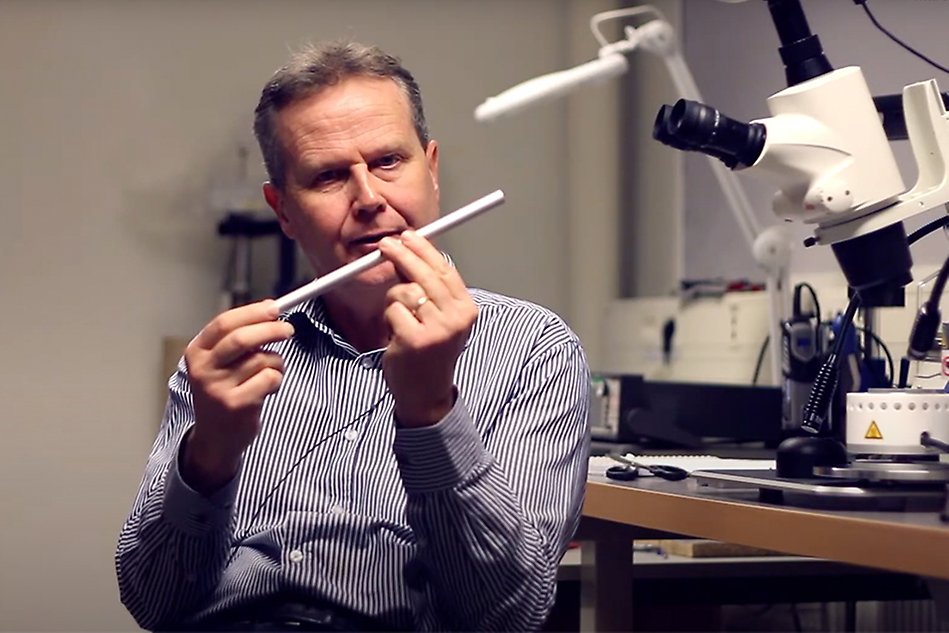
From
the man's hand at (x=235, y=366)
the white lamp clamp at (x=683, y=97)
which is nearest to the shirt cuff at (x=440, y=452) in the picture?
the man's hand at (x=235, y=366)

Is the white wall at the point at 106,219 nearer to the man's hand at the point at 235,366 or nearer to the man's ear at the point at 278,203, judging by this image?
the man's ear at the point at 278,203

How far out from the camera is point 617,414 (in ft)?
6.23

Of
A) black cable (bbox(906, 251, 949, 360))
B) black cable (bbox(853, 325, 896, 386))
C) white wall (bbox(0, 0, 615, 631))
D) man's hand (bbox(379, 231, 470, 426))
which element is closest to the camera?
man's hand (bbox(379, 231, 470, 426))

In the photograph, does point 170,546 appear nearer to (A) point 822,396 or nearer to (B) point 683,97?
(A) point 822,396

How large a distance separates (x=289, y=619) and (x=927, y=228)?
678mm

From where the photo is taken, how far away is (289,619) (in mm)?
1045

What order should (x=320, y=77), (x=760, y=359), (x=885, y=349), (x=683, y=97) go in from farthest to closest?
(x=760, y=359)
(x=683, y=97)
(x=885, y=349)
(x=320, y=77)

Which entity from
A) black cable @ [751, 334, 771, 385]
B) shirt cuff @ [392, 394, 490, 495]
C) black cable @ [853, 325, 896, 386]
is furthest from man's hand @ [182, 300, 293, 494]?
black cable @ [751, 334, 771, 385]

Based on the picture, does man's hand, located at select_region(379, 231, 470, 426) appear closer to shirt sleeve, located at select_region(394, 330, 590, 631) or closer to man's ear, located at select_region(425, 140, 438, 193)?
shirt sleeve, located at select_region(394, 330, 590, 631)

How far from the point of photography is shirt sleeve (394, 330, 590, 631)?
3.15 feet

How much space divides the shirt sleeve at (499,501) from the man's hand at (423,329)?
0.02 m

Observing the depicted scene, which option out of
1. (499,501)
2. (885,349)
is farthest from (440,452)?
(885,349)

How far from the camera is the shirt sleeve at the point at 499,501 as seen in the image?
0.96 m

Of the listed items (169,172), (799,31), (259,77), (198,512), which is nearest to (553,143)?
(259,77)
